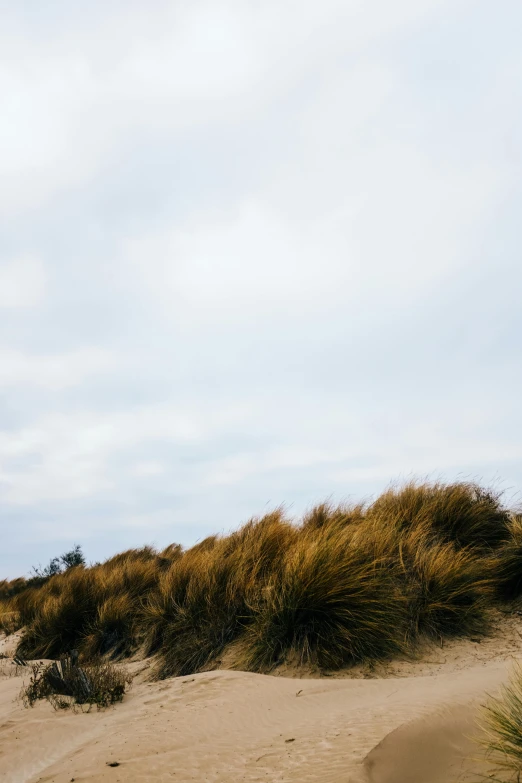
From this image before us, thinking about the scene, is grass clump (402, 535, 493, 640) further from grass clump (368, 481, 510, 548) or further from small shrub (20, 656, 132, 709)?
small shrub (20, 656, 132, 709)

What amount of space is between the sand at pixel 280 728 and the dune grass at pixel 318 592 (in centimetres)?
32

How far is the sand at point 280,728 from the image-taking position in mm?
2459

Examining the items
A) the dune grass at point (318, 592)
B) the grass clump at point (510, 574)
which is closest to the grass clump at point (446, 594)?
the dune grass at point (318, 592)

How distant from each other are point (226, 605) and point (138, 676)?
46.0 inches

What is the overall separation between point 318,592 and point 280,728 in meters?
1.80

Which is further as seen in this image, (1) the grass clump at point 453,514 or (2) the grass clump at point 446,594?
(1) the grass clump at point 453,514

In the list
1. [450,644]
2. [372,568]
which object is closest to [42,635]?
[372,568]

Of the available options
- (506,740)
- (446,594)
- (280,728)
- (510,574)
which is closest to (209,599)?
(446,594)

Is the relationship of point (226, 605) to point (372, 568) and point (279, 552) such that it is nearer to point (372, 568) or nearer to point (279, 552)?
point (279, 552)

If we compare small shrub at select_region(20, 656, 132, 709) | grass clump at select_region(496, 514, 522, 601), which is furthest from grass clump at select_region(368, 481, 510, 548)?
small shrub at select_region(20, 656, 132, 709)

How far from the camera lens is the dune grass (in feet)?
16.4

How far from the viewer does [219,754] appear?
300 cm

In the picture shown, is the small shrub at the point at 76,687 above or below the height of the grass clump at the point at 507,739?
below

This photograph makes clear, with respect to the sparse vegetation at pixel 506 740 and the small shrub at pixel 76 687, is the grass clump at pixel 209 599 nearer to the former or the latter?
the small shrub at pixel 76 687
